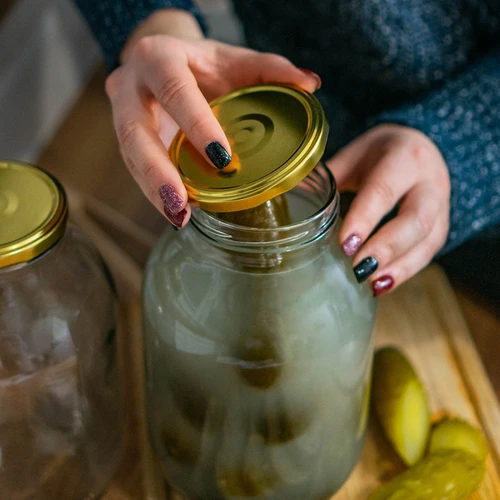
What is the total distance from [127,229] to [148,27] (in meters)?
0.24

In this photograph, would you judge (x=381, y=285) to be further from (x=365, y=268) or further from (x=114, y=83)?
(x=114, y=83)

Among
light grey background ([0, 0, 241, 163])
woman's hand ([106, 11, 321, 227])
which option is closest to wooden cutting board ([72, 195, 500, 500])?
woman's hand ([106, 11, 321, 227])

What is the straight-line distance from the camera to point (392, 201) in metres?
0.47

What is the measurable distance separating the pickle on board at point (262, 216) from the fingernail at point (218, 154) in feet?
0.12

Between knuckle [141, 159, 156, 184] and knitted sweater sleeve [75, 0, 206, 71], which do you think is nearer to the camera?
knuckle [141, 159, 156, 184]

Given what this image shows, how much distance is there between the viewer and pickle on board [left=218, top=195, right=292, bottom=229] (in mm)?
393

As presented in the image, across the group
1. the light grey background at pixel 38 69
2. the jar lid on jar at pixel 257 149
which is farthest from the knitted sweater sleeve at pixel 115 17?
the light grey background at pixel 38 69

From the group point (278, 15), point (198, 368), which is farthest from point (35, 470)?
point (278, 15)

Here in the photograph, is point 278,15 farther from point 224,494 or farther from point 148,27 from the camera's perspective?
point 224,494

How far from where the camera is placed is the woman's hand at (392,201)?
1.45ft

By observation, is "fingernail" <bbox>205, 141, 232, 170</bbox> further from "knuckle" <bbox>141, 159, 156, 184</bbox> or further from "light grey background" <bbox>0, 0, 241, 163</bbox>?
"light grey background" <bbox>0, 0, 241, 163</bbox>

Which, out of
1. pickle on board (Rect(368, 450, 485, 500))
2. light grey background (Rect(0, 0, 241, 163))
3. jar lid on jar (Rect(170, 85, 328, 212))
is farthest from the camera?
light grey background (Rect(0, 0, 241, 163))

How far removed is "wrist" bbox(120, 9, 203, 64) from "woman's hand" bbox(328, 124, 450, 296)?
0.22m

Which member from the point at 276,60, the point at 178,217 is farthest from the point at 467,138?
the point at 178,217
